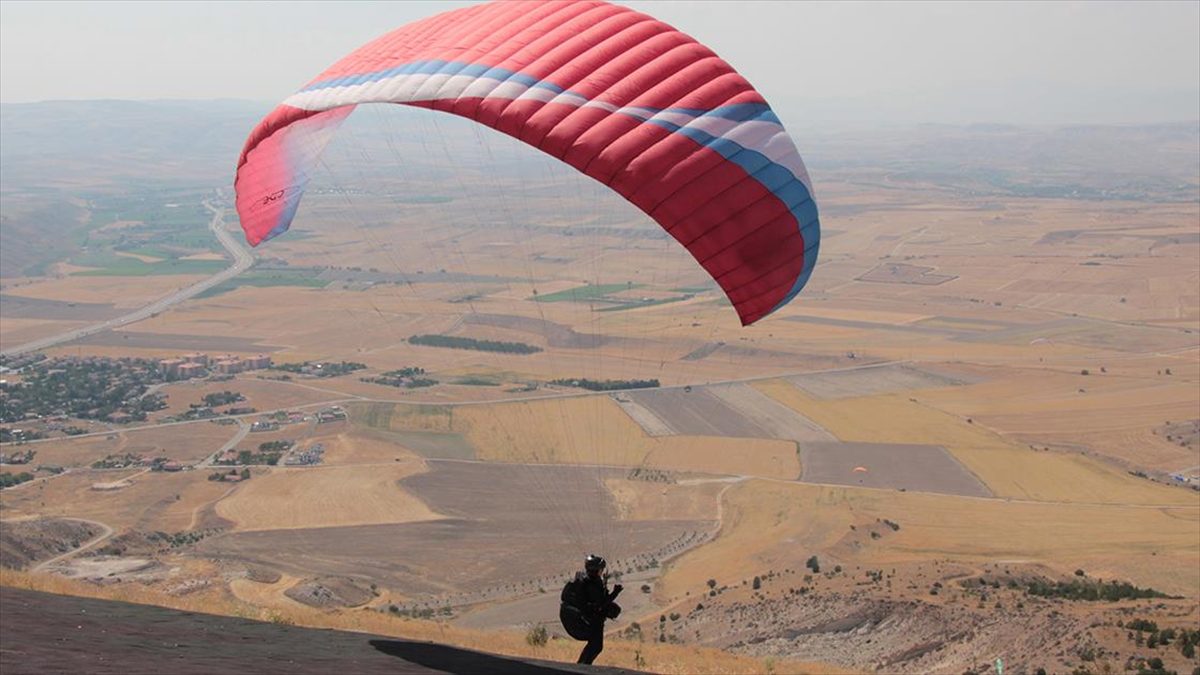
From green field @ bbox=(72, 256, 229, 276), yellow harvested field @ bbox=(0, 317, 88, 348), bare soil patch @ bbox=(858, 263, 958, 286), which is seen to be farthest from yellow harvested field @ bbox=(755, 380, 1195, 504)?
green field @ bbox=(72, 256, 229, 276)

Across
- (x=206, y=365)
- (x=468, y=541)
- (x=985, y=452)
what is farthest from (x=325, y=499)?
(x=206, y=365)

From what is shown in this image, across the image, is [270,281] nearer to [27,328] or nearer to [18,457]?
[27,328]

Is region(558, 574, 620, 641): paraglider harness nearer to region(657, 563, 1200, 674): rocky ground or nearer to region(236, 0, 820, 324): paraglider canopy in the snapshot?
region(236, 0, 820, 324): paraglider canopy

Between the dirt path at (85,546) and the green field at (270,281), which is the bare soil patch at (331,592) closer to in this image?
the dirt path at (85,546)

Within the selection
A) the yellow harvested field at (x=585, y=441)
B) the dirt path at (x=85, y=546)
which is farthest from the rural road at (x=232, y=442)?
the dirt path at (x=85, y=546)

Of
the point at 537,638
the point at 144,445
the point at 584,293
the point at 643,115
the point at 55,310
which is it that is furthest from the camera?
the point at 584,293

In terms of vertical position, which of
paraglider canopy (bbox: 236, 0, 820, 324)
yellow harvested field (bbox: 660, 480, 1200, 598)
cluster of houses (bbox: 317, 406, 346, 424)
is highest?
paraglider canopy (bbox: 236, 0, 820, 324)
